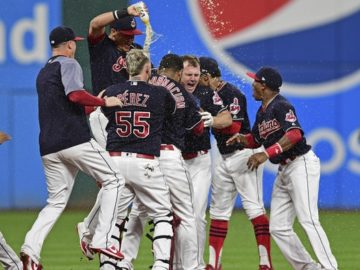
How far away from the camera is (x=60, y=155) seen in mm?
9766

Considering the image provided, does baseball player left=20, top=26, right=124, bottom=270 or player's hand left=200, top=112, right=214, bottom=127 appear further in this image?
player's hand left=200, top=112, right=214, bottom=127

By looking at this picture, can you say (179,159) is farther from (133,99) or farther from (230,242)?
(230,242)

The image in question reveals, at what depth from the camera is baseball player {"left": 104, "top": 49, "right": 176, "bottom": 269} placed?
31.1 ft

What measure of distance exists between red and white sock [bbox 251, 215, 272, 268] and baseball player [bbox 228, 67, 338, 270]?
0.55 m

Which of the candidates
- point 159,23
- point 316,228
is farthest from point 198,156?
point 159,23

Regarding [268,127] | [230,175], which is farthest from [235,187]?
[268,127]

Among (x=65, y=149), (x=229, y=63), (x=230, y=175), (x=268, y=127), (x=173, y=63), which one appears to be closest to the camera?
(x=65, y=149)

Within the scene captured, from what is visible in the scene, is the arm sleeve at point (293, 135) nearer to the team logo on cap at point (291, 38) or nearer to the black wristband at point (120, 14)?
the black wristband at point (120, 14)

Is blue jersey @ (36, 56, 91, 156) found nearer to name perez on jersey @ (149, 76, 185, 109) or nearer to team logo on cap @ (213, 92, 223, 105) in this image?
name perez on jersey @ (149, 76, 185, 109)

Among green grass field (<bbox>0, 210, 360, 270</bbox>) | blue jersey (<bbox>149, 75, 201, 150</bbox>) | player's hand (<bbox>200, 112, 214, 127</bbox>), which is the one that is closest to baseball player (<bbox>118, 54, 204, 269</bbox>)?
blue jersey (<bbox>149, 75, 201, 150</bbox>)

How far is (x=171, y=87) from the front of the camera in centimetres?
989

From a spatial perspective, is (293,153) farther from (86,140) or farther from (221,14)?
(221,14)

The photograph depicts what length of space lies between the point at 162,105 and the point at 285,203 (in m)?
1.67

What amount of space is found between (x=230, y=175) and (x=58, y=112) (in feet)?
7.84
